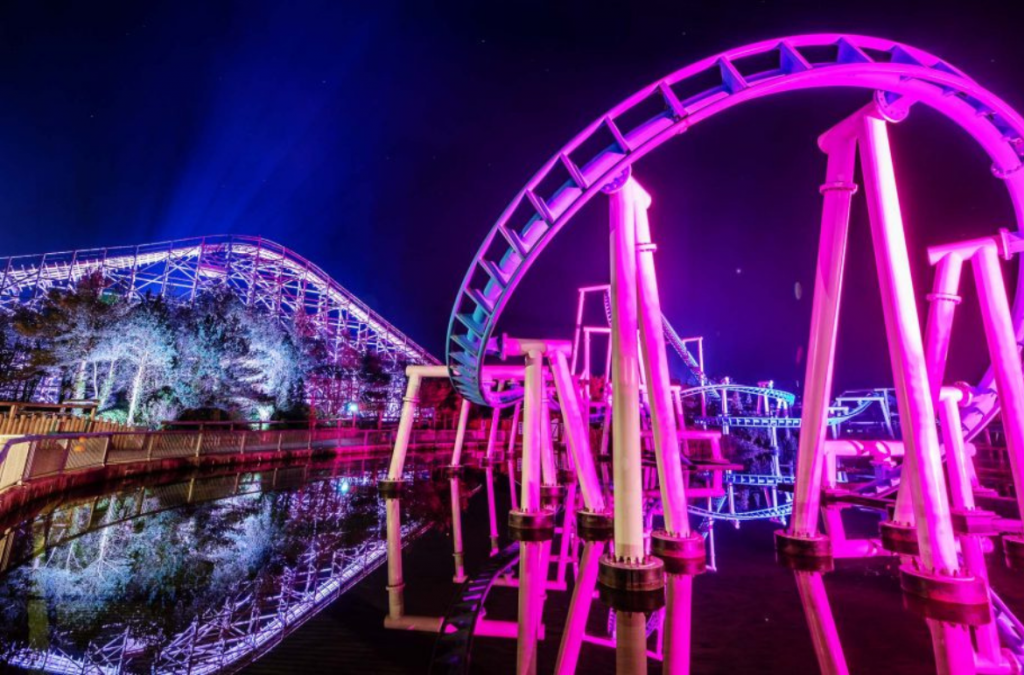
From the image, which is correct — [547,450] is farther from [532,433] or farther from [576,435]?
[576,435]

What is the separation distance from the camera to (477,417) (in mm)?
50375

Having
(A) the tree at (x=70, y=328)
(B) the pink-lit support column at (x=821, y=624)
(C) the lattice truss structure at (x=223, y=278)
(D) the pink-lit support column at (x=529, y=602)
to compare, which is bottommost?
(D) the pink-lit support column at (x=529, y=602)

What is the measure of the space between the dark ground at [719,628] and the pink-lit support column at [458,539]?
123 millimetres

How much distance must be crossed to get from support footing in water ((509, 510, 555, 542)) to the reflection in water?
4.83 ft

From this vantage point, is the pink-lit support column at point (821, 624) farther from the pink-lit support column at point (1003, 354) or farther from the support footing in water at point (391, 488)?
the support footing in water at point (391, 488)

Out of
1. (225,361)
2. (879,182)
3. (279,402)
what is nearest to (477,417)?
(279,402)

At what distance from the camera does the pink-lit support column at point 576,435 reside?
23.8 ft

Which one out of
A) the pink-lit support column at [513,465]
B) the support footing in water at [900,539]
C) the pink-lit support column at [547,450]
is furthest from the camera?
the pink-lit support column at [513,465]

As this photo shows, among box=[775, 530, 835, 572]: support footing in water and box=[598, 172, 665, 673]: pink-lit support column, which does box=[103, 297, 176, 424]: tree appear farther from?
box=[775, 530, 835, 572]: support footing in water

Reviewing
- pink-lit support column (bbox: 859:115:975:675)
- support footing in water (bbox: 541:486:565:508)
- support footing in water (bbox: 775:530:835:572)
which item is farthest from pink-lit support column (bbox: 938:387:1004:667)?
support footing in water (bbox: 541:486:565:508)

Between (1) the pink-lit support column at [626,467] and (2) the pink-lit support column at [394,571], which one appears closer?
(2) the pink-lit support column at [394,571]

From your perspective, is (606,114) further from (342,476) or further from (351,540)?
(342,476)

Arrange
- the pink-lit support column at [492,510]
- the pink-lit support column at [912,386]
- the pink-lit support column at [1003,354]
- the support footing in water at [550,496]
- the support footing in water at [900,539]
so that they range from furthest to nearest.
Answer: the support footing in water at [550,496] < the pink-lit support column at [492,510] < the support footing in water at [900,539] < the pink-lit support column at [1003,354] < the pink-lit support column at [912,386]

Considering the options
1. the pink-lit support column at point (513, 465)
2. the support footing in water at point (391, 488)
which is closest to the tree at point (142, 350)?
the support footing in water at point (391, 488)
